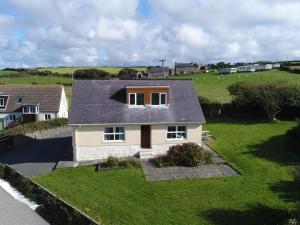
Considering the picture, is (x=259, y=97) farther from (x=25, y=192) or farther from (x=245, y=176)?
(x=25, y=192)

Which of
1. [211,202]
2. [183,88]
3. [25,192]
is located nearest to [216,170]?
[211,202]

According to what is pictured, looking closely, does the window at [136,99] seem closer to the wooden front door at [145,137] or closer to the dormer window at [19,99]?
the wooden front door at [145,137]

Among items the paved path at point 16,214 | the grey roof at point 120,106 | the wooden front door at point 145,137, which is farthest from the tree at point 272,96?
the paved path at point 16,214

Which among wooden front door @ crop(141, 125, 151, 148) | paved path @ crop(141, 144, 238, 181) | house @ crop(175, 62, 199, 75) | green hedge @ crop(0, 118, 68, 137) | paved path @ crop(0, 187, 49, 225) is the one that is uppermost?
house @ crop(175, 62, 199, 75)

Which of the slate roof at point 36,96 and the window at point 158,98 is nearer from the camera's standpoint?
the window at point 158,98

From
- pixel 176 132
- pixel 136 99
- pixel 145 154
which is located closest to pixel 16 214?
pixel 145 154

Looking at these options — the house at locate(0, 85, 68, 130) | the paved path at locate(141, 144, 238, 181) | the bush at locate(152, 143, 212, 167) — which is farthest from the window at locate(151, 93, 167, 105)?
the house at locate(0, 85, 68, 130)

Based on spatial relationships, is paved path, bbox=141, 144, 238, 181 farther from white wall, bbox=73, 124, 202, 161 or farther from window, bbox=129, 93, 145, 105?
window, bbox=129, 93, 145, 105

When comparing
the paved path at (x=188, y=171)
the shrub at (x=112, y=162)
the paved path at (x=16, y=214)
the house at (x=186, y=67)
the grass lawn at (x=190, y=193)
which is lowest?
the paved path at (x=16, y=214)
